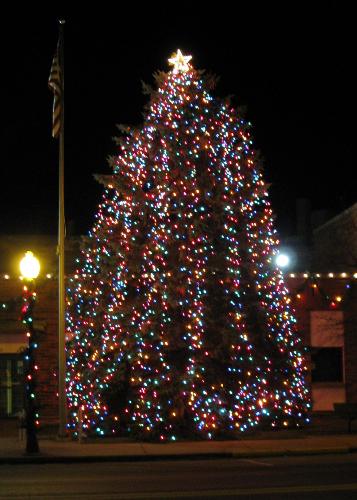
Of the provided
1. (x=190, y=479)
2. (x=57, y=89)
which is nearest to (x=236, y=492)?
(x=190, y=479)

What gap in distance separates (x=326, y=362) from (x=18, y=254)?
12.0 meters

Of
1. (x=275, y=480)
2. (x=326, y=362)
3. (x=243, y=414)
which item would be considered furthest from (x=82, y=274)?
(x=275, y=480)

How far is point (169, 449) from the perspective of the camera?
20188 millimetres

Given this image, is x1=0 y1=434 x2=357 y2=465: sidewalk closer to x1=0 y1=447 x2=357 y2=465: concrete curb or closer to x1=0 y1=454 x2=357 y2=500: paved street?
x1=0 y1=447 x2=357 y2=465: concrete curb

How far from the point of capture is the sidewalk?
62.8 feet

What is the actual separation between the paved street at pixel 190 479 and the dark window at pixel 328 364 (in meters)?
9.17

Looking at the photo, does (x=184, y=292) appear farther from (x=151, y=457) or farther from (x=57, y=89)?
(x=57, y=89)

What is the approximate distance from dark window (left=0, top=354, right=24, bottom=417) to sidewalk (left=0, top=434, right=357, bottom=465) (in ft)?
15.0

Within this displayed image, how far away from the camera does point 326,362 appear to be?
2827cm

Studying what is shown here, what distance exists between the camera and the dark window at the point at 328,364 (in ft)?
92.4

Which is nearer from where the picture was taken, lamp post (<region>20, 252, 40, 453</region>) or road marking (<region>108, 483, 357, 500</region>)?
road marking (<region>108, 483, 357, 500</region>)

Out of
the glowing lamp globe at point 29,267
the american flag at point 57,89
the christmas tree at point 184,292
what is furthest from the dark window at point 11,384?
the american flag at point 57,89

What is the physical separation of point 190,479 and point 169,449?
5632 millimetres

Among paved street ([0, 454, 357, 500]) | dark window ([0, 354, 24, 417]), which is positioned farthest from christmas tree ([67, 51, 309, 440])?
dark window ([0, 354, 24, 417])
